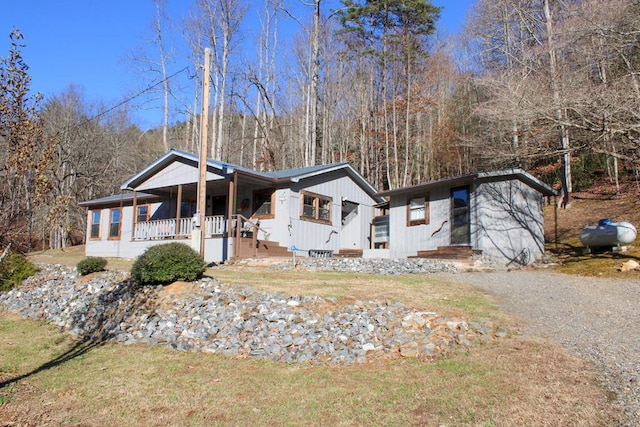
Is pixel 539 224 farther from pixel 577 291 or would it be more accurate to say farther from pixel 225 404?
pixel 225 404

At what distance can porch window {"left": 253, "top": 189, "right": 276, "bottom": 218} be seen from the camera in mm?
18219

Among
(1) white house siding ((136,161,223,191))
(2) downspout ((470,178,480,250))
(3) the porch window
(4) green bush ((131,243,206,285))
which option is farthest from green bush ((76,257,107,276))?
(2) downspout ((470,178,480,250))

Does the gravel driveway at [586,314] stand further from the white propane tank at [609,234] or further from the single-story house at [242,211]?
the single-story house at [242,211]

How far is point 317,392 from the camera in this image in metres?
5.58

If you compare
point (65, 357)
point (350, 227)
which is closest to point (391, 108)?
point (350, 227)

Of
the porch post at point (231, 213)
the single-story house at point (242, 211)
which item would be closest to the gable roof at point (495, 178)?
the single-story house at point (242, 211)

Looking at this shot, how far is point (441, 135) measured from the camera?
3003 centimetres

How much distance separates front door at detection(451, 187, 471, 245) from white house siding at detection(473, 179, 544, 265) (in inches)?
16.4

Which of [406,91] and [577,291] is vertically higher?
[406,91]

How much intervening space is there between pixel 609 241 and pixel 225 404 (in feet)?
45.6

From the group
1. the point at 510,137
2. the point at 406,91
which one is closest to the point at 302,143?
the point at 406,91

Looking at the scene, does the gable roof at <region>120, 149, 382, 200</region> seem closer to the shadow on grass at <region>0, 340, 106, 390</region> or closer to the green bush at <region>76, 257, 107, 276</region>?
the green bush at <region>76, 257, 107, 276</region>

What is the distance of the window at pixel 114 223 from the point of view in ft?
77.8

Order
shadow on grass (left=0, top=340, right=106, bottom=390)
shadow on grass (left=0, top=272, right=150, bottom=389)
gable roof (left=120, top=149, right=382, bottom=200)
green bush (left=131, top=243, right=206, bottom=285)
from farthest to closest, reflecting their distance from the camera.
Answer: gable roof (left=120, top=149, right=382, bottom=200) → green bush (left=131, top=243, right=206, bottom=285) → shadow on grass (left=0, top=272, right=150, bottom=389) → shadow on grass (left=0, top=340, right=106, bottom=390)
